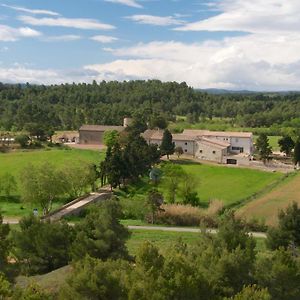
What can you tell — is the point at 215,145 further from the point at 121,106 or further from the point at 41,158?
the point at 121,106

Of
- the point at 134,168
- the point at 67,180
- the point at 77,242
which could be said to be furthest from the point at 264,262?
the point at 134,168

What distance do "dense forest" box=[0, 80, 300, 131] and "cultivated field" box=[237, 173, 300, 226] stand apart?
47.6m

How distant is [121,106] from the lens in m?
118

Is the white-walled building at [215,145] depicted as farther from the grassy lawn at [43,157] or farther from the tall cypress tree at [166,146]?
the grassy lawn at [43,157]

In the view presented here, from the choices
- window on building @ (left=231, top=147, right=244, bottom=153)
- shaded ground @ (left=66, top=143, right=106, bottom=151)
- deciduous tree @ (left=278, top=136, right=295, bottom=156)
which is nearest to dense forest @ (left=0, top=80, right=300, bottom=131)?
shaded ground @ (left=66, top=143, right=106, bottom=151)

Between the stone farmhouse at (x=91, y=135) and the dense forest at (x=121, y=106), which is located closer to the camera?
the stone farmhouse at (x=91, y=135)

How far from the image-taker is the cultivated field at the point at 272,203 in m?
38.8

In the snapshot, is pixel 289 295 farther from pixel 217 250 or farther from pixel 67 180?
pixel 67 180

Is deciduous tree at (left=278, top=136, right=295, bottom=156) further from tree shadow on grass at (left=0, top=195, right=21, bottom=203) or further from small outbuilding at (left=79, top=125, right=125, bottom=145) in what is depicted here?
tree shadow on grass at (left=0, top=195, right=21, bottom=203)

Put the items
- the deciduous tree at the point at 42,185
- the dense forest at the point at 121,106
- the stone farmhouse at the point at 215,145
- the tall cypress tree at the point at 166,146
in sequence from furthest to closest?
the dense forest at the point at 121,106 < the stone farmhouse at the point at 215,145 < the tall cypress tree at the point at 166,146 < the deciduous tree at the point at 42,185

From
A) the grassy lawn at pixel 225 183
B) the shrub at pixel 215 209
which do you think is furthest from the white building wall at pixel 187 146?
the shrub at pixel 215 209

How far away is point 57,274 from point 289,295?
906cm

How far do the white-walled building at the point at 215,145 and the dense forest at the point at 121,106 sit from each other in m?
21.7

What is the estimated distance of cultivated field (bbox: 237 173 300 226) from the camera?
38.8 metres
